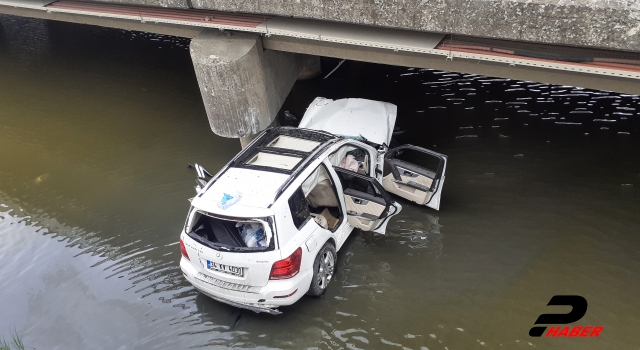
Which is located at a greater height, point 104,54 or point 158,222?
point 104,54

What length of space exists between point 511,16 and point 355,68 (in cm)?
679

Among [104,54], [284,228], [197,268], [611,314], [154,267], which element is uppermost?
[104,54]

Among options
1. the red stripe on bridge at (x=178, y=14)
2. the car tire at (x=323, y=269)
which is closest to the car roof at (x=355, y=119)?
the red stripe on bridge at (x=178, y=14)

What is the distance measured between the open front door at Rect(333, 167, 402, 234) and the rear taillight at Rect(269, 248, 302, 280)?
4.08 feet

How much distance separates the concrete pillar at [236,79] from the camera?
7047mm

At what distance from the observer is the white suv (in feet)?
15.7

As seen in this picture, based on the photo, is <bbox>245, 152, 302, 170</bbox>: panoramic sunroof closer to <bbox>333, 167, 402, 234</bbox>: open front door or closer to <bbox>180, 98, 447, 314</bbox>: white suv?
<bbox>180, 98, 447, 314</bbox>: white suv

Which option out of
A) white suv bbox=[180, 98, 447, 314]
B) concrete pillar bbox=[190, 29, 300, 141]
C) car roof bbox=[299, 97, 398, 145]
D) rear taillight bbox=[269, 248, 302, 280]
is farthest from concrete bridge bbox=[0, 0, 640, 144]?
rear taillight bbox=[269, 248, 302, 280]

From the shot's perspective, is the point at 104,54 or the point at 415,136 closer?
the point at 415,136

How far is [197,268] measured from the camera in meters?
5.11

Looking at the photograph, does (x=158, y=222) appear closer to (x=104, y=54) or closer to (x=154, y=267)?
(x=154, y=267)

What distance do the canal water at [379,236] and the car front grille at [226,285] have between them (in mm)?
608

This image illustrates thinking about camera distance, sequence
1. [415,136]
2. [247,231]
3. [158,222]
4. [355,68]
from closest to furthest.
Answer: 1. [247,231]
2. [158,222]
3. [415,136]
4. [355,68]

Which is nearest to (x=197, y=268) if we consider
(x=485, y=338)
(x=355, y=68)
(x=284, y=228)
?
(x=284, y=228)
